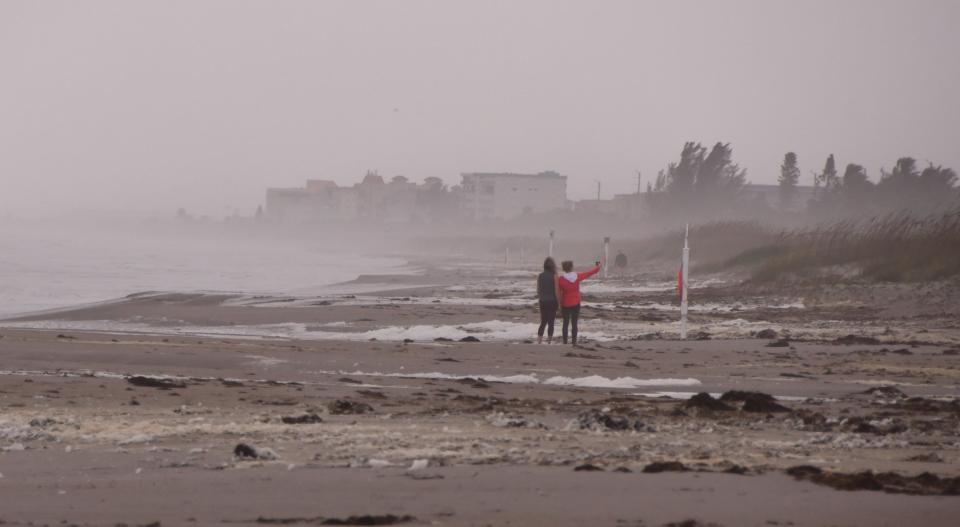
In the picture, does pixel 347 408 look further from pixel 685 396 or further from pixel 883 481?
pixel 883 481

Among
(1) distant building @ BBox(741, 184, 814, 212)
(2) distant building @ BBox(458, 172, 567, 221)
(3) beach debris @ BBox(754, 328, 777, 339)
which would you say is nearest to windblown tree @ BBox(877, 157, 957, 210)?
(1) distant building @ BBox(741, 184, 814, 212)

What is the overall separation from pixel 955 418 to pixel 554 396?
11.9 feet

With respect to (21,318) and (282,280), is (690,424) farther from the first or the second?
(282,280)

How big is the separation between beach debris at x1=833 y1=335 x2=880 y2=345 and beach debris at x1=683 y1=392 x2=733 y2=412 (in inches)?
333

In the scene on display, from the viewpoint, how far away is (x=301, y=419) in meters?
9.40

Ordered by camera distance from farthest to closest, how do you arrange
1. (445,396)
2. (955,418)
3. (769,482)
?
(445,396) < (955,418) < (769,482)

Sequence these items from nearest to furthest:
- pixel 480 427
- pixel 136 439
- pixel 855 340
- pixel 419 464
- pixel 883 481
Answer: pixel 883 481 → pixel 419 464 → pixel 136 439 → pixel 480 427 → pixel 855 340

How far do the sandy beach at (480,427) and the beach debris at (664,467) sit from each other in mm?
16

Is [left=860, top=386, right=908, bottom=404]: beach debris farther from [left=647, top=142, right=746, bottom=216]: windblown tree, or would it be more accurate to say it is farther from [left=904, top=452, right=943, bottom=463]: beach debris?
[left=647, top=142, right=746, bottom=216]: windblown tree

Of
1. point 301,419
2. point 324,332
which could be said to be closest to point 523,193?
point 324,332

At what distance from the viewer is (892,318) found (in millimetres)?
23891

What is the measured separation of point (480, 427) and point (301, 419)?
1379mm

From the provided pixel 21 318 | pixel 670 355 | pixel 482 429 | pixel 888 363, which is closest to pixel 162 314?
pixel 21 318

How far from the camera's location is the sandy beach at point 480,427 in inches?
236
